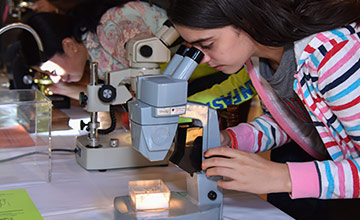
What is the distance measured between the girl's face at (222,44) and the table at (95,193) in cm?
32

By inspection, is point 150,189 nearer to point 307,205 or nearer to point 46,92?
point 307,205

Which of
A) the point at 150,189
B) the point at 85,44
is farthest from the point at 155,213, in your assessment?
the point at 85,44

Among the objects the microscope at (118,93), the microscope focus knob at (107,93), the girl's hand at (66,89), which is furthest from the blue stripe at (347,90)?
the girl's hand at (66,89)

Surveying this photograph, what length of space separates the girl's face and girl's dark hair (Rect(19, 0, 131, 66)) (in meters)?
0.92

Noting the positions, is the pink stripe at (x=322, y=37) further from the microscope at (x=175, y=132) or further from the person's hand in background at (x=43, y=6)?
the person's hand in background at (x=43, y=6)

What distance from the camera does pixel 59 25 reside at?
76.0 inches

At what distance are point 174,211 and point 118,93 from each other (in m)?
0.46

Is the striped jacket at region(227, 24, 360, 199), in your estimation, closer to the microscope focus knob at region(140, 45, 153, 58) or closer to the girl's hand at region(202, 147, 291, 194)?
the girl's hand at region(202, 147, 291, 194)

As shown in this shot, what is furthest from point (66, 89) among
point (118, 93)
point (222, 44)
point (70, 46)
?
point (222, 44)

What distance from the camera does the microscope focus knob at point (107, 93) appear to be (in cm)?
128

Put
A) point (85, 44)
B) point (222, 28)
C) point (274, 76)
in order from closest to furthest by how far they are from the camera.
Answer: point (222, 28) < point (274, 76) < point (85, 44)

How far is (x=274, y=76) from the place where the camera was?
1.15m

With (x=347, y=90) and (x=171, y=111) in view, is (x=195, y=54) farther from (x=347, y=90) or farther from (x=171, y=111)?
(x=347, y=90)

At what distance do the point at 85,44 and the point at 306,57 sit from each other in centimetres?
129
